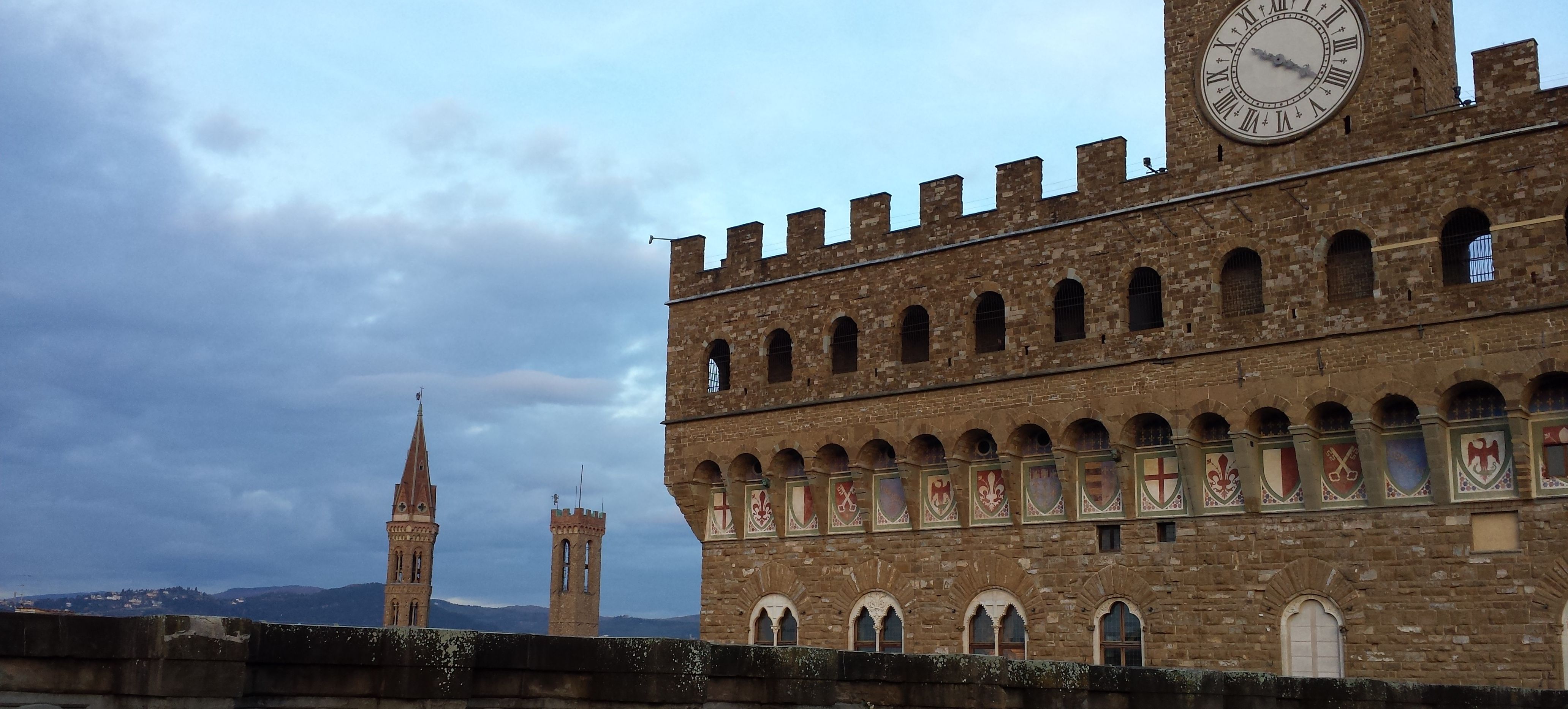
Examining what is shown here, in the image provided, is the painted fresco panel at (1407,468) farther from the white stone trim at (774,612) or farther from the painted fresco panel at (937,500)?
the white stone trim at (774,612)

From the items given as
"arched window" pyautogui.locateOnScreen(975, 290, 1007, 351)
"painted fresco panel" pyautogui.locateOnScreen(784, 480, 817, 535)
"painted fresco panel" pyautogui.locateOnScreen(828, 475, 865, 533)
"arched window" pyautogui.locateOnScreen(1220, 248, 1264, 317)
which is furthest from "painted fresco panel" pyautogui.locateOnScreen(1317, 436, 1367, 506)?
"painted fresco panel" pyautogui.locateOnScreen(784, 480, 817, 535)

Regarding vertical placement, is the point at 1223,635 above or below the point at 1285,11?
below

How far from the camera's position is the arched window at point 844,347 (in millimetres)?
30188

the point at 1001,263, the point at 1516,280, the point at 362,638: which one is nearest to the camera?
the point at 362,638

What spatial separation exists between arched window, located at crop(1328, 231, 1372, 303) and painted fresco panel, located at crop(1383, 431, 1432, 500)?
233 cm

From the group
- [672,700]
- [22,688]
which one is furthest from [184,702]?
[672,700]

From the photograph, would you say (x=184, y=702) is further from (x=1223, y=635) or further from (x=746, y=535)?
(x=746, y=535)

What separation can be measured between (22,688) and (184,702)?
0.83 meters

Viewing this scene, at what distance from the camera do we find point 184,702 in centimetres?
840

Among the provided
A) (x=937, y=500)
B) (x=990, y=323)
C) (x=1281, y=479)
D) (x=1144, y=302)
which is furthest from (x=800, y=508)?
(x=1281, y=479)

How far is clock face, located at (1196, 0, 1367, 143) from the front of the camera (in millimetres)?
24453

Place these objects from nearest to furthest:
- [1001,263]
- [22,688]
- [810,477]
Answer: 1. [22,688]
2. [1001,263]
3. [810,477]

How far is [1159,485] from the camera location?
25.6 meters

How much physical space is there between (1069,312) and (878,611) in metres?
6.75
